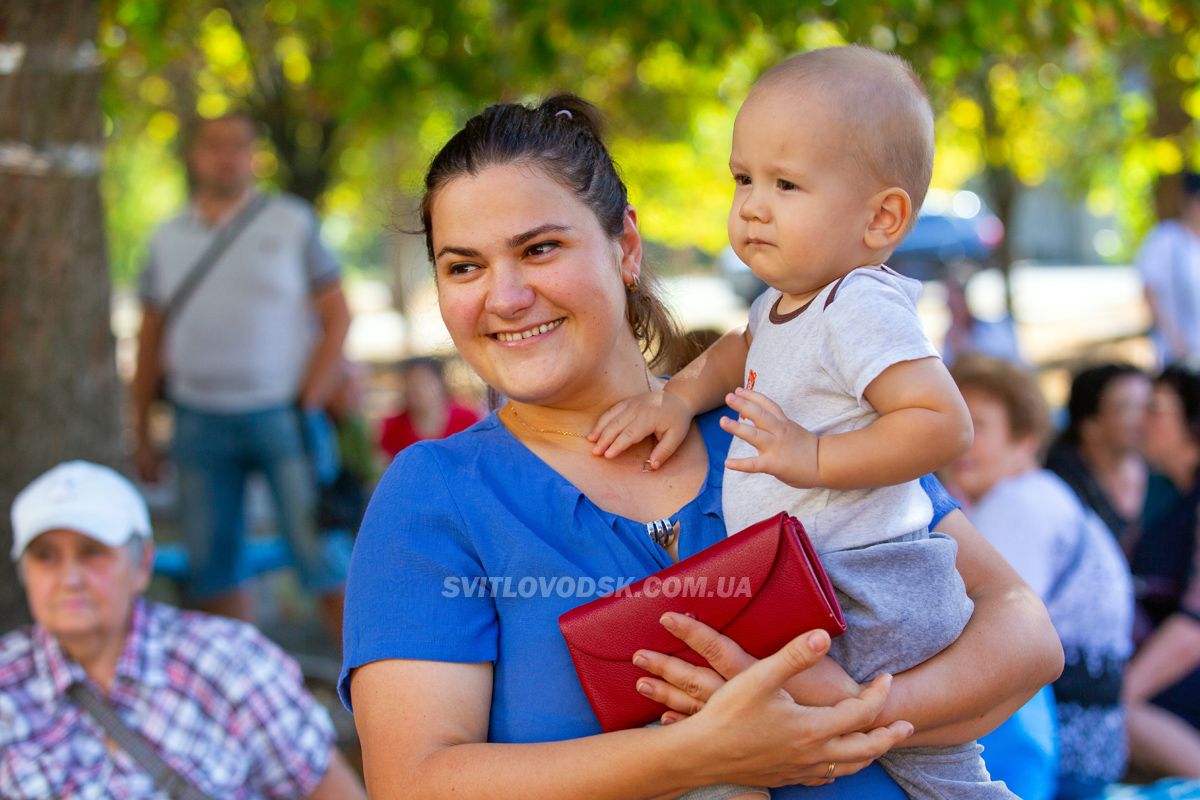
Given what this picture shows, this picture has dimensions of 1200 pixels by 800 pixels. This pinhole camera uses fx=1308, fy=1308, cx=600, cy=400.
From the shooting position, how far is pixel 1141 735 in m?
4.68

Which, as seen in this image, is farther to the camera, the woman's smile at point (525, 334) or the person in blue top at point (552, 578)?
the woman's smile at point (525, 334)

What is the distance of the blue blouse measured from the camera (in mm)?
1858

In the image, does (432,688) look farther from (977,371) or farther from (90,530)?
(977,371)

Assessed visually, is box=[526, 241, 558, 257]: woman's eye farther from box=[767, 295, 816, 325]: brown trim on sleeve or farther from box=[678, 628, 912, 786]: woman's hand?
box=[678, 628, 912, 786]: woman's hand

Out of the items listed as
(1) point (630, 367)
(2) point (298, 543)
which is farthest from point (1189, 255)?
(1) point (630, 367)

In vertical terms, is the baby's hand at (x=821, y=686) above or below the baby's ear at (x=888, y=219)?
below

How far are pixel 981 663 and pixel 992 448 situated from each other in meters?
2.45

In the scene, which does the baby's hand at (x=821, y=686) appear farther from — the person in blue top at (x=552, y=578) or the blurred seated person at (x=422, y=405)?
the blurred seated person at (x=422, y=405)

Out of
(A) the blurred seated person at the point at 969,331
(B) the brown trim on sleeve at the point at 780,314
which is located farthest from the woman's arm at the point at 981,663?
(A) the blurred seated person at the point at 969,331

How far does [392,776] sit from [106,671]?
168 centimetres

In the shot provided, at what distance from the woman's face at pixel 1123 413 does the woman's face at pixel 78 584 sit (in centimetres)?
408

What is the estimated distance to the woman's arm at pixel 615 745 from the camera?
5.67 ft

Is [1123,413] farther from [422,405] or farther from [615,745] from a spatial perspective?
[615,745]

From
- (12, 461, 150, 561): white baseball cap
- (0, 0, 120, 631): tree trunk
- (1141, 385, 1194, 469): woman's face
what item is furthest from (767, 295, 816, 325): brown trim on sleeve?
(1141, 385, 1194, 469): woman's face
